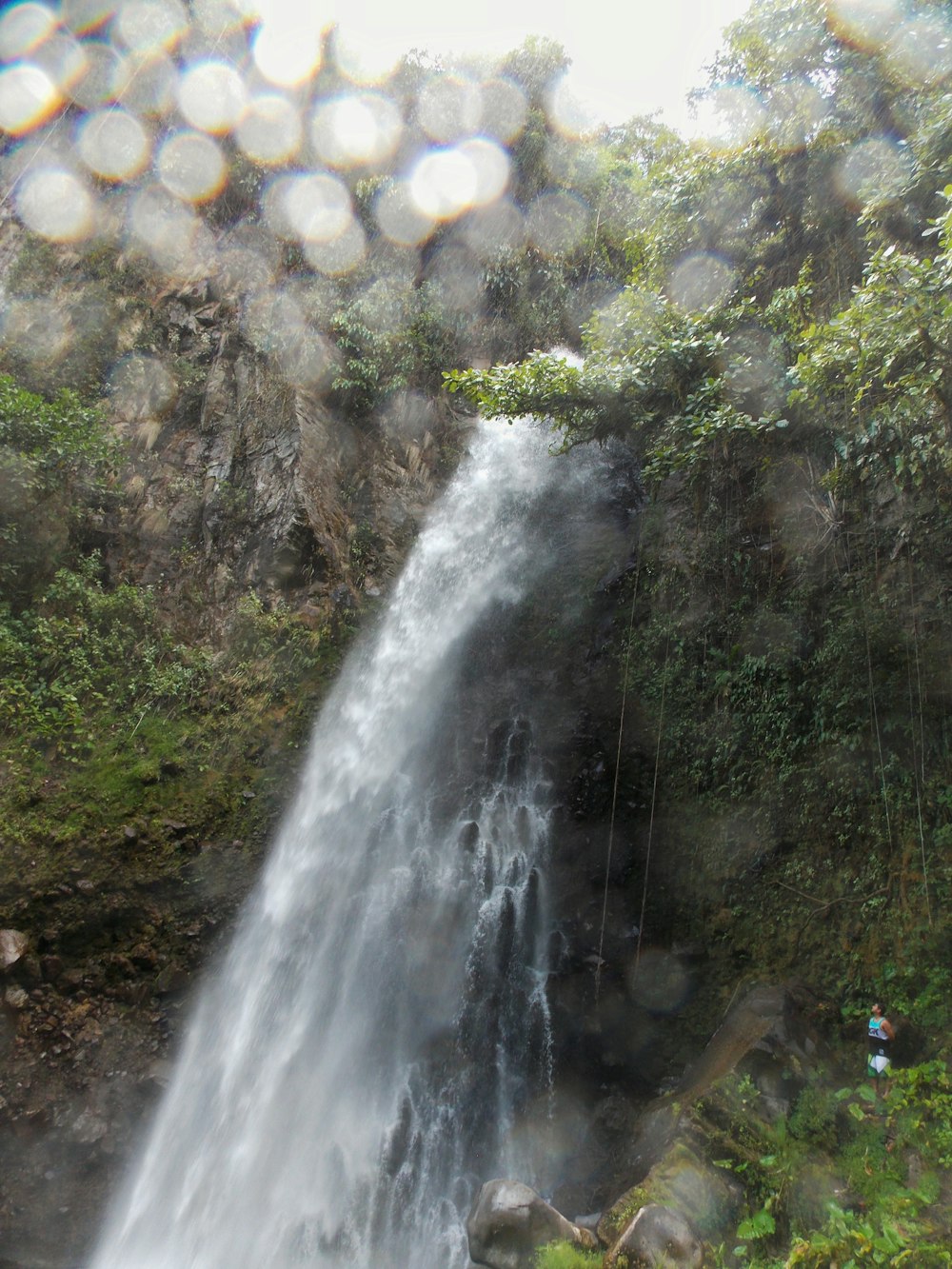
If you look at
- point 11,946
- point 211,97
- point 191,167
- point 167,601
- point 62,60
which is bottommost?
point 11,946

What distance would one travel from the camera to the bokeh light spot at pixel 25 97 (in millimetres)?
17031

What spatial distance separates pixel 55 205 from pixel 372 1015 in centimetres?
1854

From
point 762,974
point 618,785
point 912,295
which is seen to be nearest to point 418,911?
point 618,785

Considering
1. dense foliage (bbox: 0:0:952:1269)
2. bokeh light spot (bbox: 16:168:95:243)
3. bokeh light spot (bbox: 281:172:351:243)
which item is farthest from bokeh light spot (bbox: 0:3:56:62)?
dense foliage (bbox: 0:0:952:1269)

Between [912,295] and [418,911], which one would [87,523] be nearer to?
[418,911]

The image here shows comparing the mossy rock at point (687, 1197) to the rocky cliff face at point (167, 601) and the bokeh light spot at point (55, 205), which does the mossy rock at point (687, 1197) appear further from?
the bokeh light spot at point (55, 205)

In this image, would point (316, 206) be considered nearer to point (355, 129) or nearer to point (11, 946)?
point (355, 129)

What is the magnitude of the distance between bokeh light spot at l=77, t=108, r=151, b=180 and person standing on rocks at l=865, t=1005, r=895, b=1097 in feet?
70.0

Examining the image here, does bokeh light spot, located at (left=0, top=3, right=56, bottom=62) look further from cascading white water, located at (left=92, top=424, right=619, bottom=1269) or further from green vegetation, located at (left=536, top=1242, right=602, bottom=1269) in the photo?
green vegetation, located at (left=536, top=1242, right=602, bottom=1269)

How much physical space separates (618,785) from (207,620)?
7.40 meters

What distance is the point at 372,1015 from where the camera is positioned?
8945 mm

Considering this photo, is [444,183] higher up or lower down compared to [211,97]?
lower down

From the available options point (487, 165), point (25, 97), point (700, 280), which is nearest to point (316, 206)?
point (487, 165)

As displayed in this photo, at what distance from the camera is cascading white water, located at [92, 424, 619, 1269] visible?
7.48m
